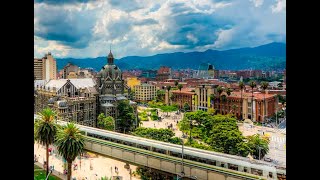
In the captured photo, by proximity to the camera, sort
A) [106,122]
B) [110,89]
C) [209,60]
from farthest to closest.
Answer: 1. [209,60]
2. [110,89]
3. [106,122]

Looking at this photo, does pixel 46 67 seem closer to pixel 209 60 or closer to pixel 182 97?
pixel 182 97

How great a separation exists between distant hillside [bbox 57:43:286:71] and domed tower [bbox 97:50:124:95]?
27.7 ft

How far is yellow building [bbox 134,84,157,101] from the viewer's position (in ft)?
72.2

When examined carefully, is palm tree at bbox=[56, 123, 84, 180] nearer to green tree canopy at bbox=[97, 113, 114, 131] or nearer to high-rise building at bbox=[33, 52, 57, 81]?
green tree canopy at bbox=[97, 113, 114, 131]

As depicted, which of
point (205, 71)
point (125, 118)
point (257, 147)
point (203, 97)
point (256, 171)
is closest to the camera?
point (256, 171)

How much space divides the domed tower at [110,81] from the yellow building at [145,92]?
192 inches

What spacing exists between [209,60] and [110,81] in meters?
19.7

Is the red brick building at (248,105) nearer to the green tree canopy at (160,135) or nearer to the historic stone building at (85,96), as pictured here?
the historic stone building at (85,96)

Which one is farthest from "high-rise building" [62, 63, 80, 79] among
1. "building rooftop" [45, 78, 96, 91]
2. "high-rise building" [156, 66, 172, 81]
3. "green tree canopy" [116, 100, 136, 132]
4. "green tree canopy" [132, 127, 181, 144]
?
"green tree canopy" [132, 127, 181, 144]

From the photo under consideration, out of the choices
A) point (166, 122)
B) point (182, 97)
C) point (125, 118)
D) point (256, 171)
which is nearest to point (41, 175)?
point (256, 171)

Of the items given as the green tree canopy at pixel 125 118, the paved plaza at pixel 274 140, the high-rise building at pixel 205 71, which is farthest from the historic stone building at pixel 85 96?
the high-rise building at pixel 205 71

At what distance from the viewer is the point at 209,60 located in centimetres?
3434

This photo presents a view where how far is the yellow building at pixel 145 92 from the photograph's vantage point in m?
22.0
